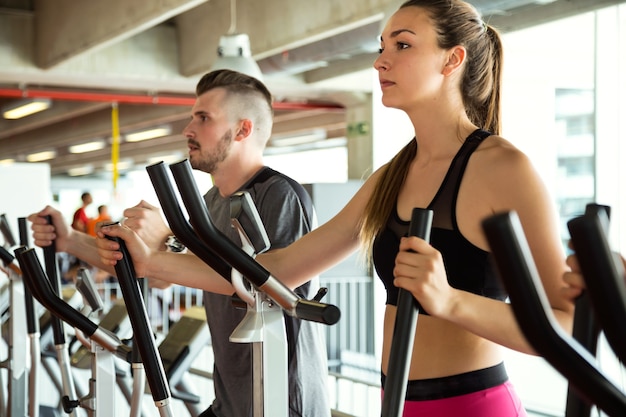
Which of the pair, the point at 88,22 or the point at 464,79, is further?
the point at 88,22

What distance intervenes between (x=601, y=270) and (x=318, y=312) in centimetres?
66

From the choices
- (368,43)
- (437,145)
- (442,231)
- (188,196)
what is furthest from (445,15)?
(368,43)

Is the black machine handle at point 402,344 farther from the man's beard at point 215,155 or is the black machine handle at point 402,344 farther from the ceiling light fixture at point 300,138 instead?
the ceiling light fixture at point 300,138

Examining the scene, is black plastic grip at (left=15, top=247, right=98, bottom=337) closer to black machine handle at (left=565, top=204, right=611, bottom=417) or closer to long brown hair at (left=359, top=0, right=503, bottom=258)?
long brown hair at (left=359, top=0, right=503, bottom=258)

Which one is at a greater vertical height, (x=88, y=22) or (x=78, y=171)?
(x=88, y=22)

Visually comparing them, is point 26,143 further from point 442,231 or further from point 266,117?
point 442,231

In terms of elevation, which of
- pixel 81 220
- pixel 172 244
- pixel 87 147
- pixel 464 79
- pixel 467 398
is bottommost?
pixel 81 220

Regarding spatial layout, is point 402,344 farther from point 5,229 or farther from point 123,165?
point 123,165

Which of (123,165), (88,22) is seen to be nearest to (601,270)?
(88,22)

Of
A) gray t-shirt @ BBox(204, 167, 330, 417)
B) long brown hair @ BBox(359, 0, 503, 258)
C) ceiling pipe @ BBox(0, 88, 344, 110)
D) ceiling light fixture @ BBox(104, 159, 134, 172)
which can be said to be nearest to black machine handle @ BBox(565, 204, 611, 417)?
long brown hair @ BBox(359, 0, 503, 258)

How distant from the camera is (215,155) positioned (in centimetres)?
245

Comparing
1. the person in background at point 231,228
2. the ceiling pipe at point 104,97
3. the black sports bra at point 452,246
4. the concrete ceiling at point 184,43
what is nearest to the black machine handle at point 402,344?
the black sports bra at point 452,246

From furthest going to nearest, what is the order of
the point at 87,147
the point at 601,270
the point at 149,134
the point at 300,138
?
the point at 87,147 → the point at 300,138 → the point at 149,134 → the point at 601,270

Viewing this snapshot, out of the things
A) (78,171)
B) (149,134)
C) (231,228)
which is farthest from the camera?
(78,171)
